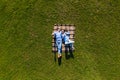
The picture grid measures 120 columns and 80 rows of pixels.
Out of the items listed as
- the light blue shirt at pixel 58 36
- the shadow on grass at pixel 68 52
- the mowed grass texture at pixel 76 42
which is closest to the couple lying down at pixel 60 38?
the light blue shirt at pixel 58 36

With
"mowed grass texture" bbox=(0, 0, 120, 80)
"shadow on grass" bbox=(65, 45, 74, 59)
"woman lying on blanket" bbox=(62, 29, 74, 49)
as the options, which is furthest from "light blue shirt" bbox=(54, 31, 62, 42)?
"shadow on grass" bbox=(65, 45, 74, 59)

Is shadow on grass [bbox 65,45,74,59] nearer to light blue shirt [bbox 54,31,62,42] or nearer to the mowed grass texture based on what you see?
the mowed grass texture

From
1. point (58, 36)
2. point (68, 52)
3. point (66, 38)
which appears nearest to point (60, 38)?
point (58, 36)

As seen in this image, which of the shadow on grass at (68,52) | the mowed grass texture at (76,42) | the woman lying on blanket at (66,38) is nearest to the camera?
the woman lying on blanket at (66,38)

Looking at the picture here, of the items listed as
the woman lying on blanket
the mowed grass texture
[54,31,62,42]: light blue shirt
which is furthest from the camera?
the mowed grass texture

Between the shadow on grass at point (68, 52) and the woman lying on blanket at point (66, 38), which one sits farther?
the shadow on grass at point (68, 52)

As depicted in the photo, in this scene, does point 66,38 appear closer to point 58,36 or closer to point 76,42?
point 58,36

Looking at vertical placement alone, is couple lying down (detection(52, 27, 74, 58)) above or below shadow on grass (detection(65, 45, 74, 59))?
above

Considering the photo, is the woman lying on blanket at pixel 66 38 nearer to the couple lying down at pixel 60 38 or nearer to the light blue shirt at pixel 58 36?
the couple lying down at pixel 60 38
